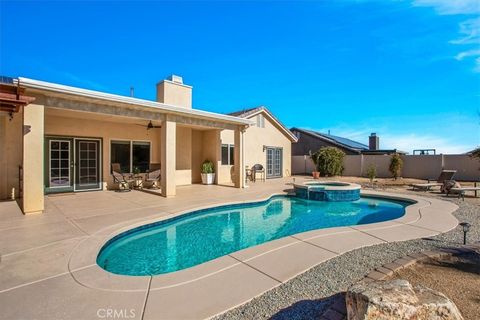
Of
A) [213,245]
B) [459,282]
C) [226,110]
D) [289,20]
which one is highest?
[289,20]

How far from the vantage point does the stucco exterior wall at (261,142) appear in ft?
48.4

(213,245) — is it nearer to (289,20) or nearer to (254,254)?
(254,254)

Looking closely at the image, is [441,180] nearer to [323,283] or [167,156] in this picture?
[323,283]

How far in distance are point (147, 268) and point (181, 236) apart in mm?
1646

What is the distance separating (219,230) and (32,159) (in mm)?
5333

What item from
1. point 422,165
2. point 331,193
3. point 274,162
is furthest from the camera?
point 274,162

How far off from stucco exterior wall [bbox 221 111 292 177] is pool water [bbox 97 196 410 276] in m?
6.06

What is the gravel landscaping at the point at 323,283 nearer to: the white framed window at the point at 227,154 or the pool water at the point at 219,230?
the pool water at the point at 219,230

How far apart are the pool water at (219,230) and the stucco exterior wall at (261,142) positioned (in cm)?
606

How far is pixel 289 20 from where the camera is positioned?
10.4 meters

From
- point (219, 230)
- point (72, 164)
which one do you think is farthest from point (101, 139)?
point (219, 230)

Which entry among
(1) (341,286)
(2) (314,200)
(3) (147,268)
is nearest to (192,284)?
(3) (147,268)

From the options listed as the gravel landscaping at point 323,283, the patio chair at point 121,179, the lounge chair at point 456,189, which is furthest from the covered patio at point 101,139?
the lounge chair at point 456,189
